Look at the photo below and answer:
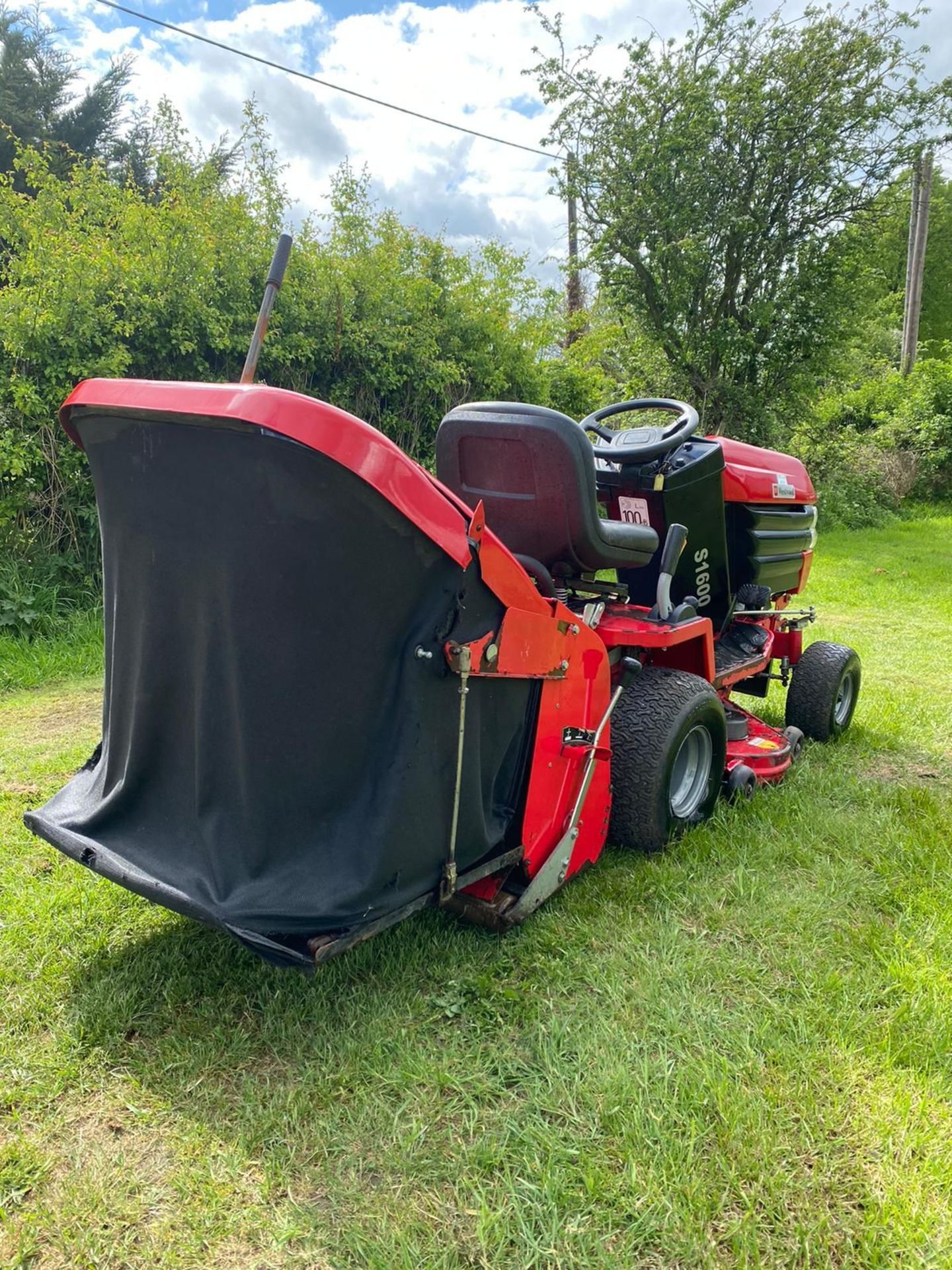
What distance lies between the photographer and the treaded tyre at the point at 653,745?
2.60 meters

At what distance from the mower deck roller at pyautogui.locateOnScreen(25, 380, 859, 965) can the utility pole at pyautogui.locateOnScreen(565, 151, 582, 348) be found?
33.1 ft

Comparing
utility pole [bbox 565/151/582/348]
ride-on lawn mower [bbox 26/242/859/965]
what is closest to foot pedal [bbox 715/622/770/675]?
ride-on lawn mower [bbox 26/242/859/965]

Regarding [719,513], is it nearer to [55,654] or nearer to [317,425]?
[317,425]

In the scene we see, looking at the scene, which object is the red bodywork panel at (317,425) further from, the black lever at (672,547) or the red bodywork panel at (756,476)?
the red bodywork panel at (756,476)

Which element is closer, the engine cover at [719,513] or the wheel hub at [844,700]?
the engine cover at [719,513]

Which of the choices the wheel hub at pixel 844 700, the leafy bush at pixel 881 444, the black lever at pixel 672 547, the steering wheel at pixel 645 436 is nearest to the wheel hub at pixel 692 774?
the black lever at pixel 672 547

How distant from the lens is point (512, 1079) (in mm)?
1819

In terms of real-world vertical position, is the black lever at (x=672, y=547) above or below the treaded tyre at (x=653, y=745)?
above

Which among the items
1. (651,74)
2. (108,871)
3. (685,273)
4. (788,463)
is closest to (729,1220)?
(108,871)

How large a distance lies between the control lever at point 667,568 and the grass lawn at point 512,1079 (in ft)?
2.51

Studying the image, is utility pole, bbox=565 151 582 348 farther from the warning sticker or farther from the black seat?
the black seat

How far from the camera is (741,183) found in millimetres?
11445

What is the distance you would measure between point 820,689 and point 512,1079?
2603mm

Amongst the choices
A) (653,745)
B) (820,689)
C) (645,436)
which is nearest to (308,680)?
(653,745)
